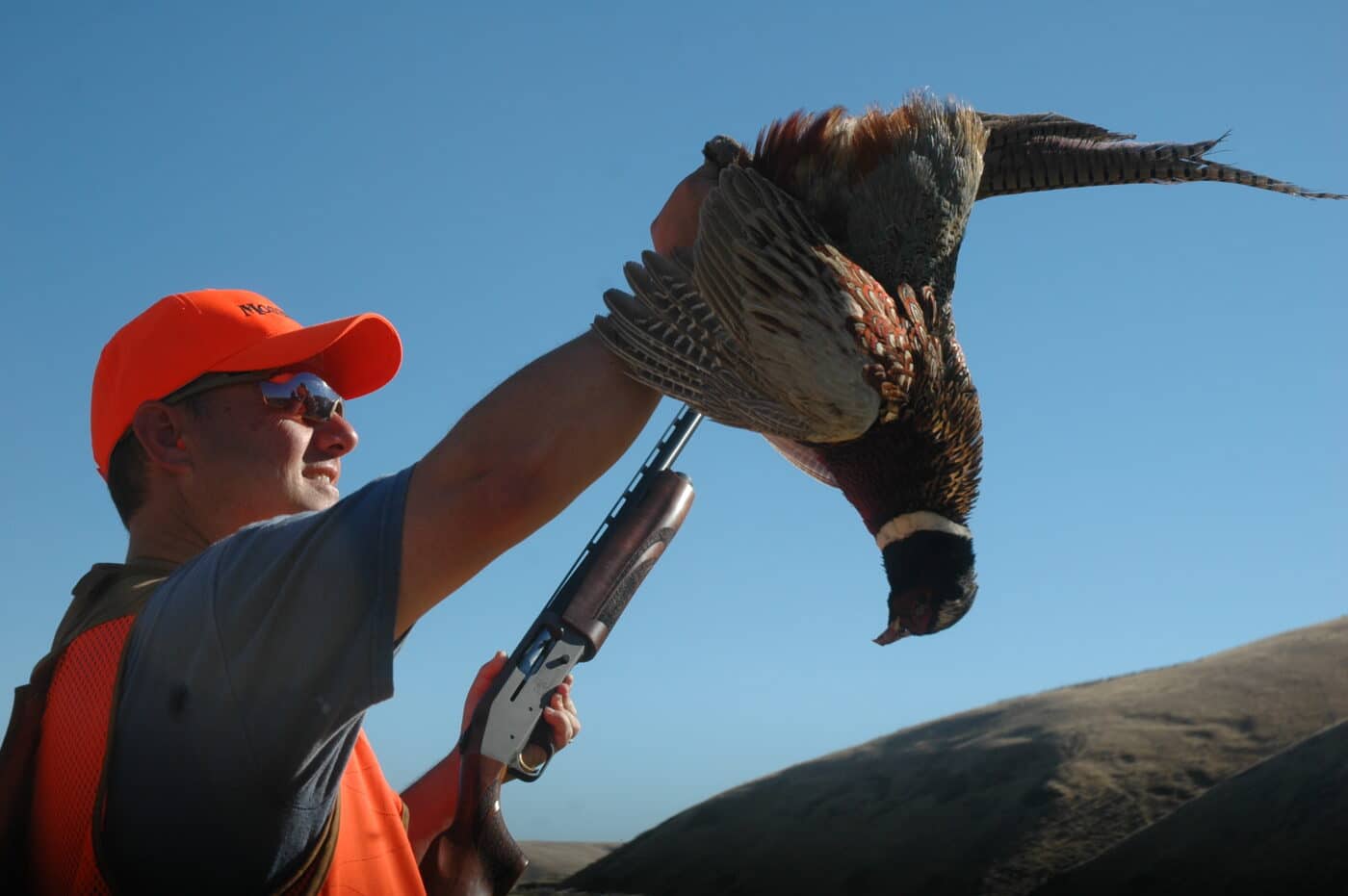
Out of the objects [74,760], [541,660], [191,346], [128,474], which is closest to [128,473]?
[128,474]

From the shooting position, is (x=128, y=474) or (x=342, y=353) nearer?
(x=128, y=474)

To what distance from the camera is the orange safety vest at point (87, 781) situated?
236 cm

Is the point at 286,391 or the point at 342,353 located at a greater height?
the point at 342,353

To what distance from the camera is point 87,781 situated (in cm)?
236

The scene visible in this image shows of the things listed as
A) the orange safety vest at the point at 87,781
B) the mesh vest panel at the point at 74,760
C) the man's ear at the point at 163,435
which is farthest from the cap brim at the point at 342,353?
the mesh vest panel at the point at 74,760

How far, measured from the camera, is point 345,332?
2992 mm

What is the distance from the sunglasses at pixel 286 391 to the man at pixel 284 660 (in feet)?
0.59

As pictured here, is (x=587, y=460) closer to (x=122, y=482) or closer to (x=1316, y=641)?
(x=122, y=482)

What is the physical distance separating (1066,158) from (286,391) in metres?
2.13

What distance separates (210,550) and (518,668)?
1932mm

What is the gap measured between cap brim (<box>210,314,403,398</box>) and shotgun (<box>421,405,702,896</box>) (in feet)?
3.19

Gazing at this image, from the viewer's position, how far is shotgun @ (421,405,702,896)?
400 centimetres

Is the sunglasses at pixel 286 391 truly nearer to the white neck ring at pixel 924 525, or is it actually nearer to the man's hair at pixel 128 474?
the man's hair at pixel 128 474

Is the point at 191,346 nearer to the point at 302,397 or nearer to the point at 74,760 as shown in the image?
the point at 302,397
